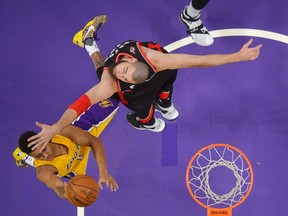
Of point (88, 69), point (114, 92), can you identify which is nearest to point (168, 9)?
point (88, 69)

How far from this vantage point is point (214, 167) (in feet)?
16.4

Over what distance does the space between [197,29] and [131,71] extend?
144 centimetres

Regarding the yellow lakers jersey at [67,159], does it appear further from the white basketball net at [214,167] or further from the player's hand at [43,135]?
the white basketball net at [214,167]

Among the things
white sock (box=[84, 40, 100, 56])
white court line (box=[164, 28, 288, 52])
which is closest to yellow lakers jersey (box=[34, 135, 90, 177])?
white sock (box=[84, 40, 100, 56])

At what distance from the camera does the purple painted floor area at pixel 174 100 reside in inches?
197

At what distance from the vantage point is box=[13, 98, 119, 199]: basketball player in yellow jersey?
14.1 ft

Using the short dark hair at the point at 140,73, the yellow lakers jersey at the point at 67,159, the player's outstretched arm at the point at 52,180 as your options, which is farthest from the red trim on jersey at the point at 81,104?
the player's outstretched arm at the point at 52,180

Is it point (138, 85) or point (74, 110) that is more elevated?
point (138, 85)

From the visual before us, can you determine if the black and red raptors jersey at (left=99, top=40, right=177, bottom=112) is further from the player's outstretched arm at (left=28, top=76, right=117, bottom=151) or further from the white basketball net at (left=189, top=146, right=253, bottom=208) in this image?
the white basketball net at (left=189, top=146, right=253, bottom=208)

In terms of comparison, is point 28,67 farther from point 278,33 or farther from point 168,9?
point 278,33

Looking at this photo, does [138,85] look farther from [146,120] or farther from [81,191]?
[81,191]

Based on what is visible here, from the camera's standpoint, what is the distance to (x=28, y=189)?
5.34 metres

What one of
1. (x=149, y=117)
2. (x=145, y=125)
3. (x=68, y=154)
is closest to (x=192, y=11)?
(x=149, y=117)

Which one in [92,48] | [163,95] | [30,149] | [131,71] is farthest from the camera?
[92,48]
